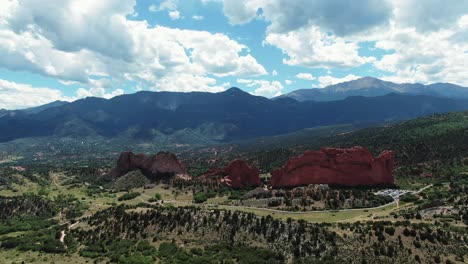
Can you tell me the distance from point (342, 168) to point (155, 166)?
3179 inches

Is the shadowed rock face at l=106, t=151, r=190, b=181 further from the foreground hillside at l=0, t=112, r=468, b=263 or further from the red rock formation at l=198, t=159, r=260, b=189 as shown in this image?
the red rock formation at l=198, t=159, r=260, b=189

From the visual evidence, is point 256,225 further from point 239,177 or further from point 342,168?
point 239,177

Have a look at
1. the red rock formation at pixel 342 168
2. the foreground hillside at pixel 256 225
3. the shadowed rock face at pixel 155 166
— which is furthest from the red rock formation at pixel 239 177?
the shadowed rock face at pixel 155 166

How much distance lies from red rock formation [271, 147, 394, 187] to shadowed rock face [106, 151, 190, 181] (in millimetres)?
53844

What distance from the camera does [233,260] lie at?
242 ft

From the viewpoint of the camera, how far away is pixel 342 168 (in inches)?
5625

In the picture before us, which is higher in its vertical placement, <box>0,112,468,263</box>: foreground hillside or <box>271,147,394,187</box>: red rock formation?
<box>271,147,394,187</box>: red rock formation

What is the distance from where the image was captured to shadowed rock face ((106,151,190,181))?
180 meters

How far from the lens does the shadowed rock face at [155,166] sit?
592ft

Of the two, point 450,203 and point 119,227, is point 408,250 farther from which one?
point 119,227

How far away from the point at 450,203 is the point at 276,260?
57438 millimetres

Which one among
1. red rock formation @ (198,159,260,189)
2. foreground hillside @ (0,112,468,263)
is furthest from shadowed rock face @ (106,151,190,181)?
red rock formation @ (198,159,260,189)

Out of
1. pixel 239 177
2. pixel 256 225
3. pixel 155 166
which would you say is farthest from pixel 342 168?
pixel 155 166

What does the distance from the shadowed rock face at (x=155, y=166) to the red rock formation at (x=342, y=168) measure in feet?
177
